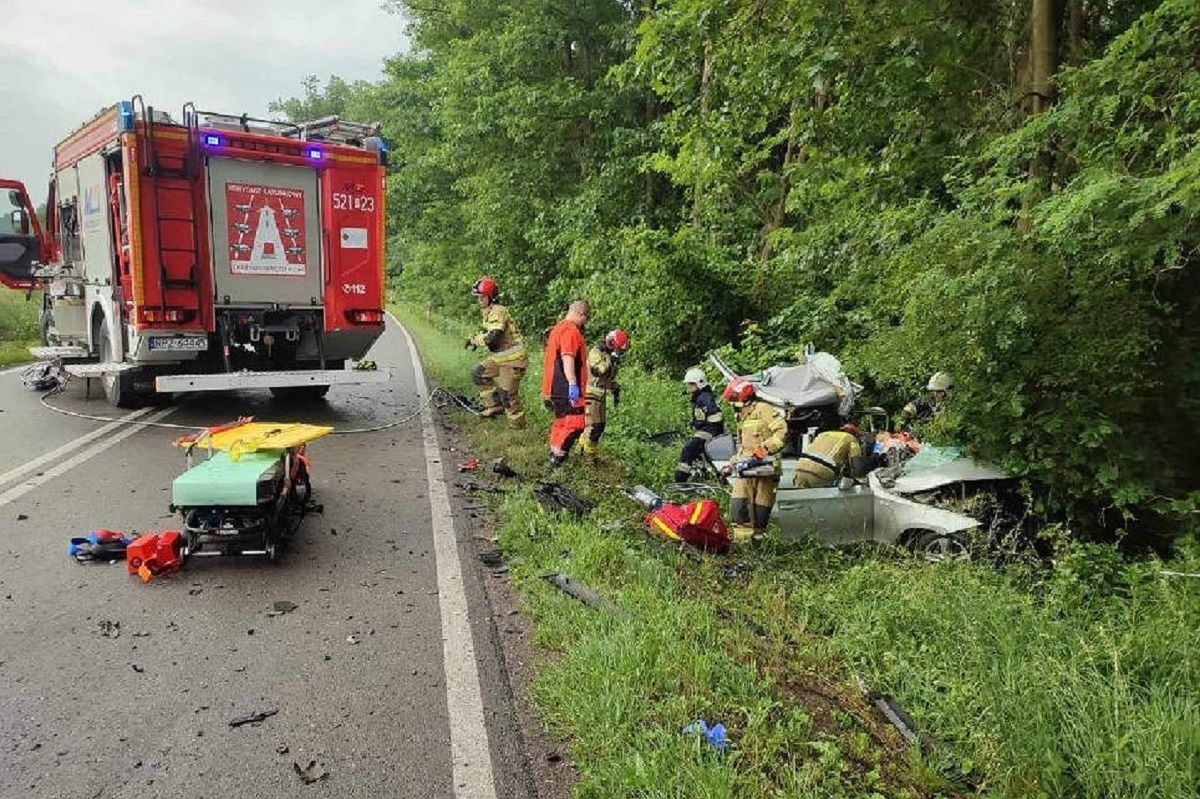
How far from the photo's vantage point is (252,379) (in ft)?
27.4

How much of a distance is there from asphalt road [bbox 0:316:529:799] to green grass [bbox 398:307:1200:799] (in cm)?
43

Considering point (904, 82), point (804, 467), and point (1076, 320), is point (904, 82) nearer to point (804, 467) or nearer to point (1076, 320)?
point (1076, 320)

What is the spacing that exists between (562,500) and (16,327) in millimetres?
17989

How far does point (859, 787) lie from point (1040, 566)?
9.49 ft

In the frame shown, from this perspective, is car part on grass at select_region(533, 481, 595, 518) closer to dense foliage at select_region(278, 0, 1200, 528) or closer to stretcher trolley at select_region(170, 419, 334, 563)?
stretcher trolley at select_region(170, 419, 334, 563)

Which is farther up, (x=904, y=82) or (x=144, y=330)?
(x=904, y=82)

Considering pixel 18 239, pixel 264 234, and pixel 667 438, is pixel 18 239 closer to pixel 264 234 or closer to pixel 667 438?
pixel 264 234

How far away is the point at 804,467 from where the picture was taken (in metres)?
5.82

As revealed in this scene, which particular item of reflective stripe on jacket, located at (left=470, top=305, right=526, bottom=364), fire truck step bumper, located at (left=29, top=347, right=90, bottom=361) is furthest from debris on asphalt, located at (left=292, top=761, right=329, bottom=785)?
fire truck step bumper, located at (left=29, top=347, right=90, bottom=361)

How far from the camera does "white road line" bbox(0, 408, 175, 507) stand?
5634mm

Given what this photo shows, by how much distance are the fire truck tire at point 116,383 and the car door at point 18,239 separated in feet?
9.36

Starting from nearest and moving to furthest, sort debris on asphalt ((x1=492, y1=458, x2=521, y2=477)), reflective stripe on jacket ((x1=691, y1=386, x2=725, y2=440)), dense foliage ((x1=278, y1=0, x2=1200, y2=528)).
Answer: dense foliage ((x1=278, y1=0, x2=1200, y2=528)), reflective stripe on jacket ((x1=691, y1=386, x2=725, y2=440)), debris on asphalt ((x1=492, y1=458, x2=521, y2=477))

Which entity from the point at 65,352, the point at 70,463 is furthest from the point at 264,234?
the point at 65,352

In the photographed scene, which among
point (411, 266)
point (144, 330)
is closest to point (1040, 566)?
point (144, 330)
